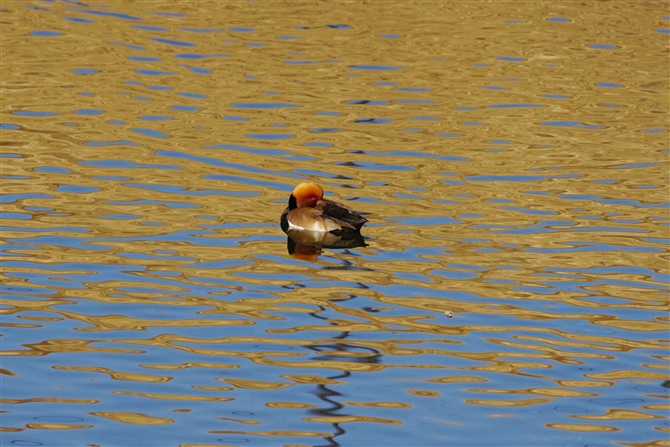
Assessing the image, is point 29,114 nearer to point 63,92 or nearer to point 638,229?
point 63,92

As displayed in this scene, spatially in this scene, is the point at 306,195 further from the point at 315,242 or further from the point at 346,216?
the point at 346,216

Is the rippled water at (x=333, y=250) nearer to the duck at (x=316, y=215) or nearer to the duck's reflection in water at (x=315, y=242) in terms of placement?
the duck's reflection in water at (x=315, y=242)

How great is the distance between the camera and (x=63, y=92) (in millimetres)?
16062

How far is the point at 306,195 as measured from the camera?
1124cm

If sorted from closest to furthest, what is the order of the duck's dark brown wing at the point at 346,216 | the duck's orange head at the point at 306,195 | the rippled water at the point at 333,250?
the rippled water at the point at 333,250 → the duck's dark brown wing at the point at 346,216 → the duck's orange head at the point at 306,195

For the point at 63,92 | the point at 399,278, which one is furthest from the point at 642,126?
the point at 63,92

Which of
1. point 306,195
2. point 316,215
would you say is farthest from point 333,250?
point 306,195

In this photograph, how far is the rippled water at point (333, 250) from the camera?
704 centimetres

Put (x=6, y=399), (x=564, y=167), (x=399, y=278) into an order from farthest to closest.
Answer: (x=564, y=167)
(x=399, y=278)
(x=6, y=399)

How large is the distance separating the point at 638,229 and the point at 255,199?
404cm

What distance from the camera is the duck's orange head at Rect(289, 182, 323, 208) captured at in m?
11.2

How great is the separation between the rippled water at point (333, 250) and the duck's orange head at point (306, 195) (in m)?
0.40

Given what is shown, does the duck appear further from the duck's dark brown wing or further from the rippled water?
the rippled water

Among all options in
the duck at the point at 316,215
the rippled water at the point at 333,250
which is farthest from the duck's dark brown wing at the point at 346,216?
the rippled water at the point at 333,250
